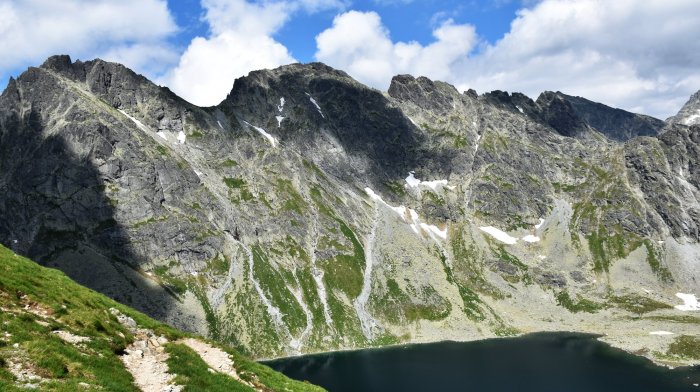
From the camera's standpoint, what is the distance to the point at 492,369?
136 meters

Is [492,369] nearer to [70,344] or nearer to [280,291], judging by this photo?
[280,291]

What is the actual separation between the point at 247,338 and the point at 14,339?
146444 millimetres

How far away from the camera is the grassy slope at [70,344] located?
68.4 feet

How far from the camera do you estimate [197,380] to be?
1039 inches

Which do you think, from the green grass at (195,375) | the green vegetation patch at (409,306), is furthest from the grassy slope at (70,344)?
the green vegetation patch at (409,306)

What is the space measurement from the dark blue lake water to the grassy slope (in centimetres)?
9069

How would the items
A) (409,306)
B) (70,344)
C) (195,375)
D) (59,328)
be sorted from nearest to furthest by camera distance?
(70,344)
(59,328)
(195,375)
(409,306)

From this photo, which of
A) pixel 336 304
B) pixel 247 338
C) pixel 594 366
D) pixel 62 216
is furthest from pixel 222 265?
pixel 594 366

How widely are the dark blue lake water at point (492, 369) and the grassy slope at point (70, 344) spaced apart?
3570 inches

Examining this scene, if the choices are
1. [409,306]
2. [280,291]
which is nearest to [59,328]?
[280,291]

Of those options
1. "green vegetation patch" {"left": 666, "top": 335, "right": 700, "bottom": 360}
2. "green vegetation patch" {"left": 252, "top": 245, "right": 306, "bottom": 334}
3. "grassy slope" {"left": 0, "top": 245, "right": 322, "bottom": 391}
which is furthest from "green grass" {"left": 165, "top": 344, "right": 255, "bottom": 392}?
"green vegetation patch" {"left": 666, "top": 335, "right": 700, "bottom": 360}

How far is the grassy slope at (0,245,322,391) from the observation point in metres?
20.9

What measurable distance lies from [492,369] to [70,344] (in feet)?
428

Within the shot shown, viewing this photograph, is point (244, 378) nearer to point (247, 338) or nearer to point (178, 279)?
point (247, 338)
